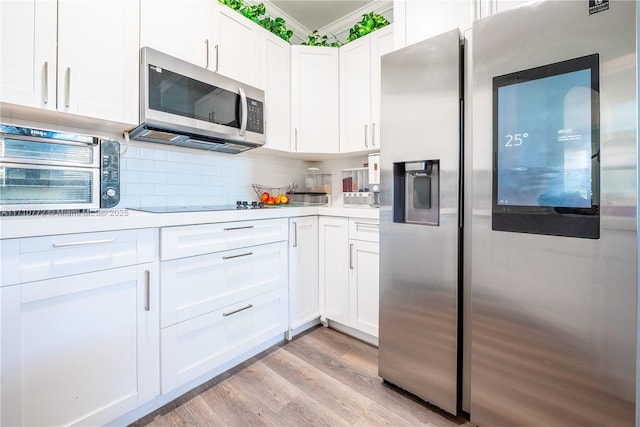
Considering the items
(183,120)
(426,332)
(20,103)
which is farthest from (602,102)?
(20,103)

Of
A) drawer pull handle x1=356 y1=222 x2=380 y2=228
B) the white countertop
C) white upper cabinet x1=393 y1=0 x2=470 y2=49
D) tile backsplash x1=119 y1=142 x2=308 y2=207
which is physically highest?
white upper cabinet x1=393 y1=0 x2=470 y2=49

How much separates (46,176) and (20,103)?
331 mm

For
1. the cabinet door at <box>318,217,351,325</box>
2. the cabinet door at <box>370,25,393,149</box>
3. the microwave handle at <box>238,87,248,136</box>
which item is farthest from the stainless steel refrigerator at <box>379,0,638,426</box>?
the microwave handle at <box>238,87,248,136</box>

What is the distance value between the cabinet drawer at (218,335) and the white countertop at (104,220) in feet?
1.71

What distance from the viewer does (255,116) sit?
2.06m

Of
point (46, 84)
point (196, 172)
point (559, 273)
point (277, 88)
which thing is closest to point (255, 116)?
point (277, 88)

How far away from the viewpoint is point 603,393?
→ 3.18ft

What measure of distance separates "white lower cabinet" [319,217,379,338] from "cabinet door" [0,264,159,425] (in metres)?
1.20

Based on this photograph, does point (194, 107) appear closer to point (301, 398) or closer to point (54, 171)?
point (54, 171)

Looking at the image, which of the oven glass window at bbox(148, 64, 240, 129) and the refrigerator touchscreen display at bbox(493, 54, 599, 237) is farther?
the oven glass window at bbox(148, 64, 240, 129)

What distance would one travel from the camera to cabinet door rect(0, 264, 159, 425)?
3.27 ft

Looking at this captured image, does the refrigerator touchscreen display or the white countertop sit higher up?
the refrigerator touchscreen display

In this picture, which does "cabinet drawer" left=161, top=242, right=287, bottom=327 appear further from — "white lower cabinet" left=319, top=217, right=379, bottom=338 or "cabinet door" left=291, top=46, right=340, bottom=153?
"cabinet door" left=291, top=46, right=340, bottom=153

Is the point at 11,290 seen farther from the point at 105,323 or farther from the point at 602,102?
the point at 602,102
